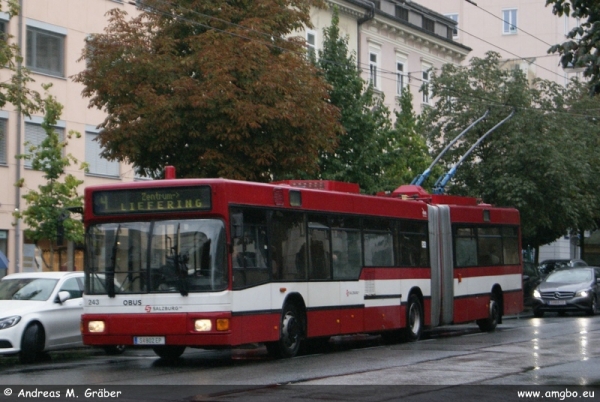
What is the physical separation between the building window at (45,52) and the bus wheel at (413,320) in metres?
14.9

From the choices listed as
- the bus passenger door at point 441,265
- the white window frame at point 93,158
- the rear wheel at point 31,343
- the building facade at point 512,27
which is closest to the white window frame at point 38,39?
the white window frame at point 93,158

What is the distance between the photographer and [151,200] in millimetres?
15359

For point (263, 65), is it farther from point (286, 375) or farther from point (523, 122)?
point (523, 122)

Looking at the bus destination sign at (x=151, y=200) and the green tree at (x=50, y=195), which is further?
the green tree at (x=50, y=195)

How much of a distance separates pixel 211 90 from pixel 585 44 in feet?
→ 33.7

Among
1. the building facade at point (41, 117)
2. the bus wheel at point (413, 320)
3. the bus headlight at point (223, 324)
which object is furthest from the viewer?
the building facade at point (41, 117)

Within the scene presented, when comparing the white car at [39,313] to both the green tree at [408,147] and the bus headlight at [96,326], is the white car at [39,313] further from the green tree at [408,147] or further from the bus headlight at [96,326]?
the green tree at [408,147]

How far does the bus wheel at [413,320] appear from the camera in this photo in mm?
20859

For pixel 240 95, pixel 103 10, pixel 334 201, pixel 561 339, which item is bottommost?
pixel 561 339

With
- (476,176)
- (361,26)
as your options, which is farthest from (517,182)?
(361,26)

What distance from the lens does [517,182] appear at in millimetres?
38531

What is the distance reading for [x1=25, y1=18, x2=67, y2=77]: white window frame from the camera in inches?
1214

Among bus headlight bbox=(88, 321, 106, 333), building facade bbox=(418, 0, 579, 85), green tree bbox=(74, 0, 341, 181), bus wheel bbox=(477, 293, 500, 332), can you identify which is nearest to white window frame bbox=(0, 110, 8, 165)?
green tree bbox=(74, 0, 341, 181)

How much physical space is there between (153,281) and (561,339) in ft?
30.2
